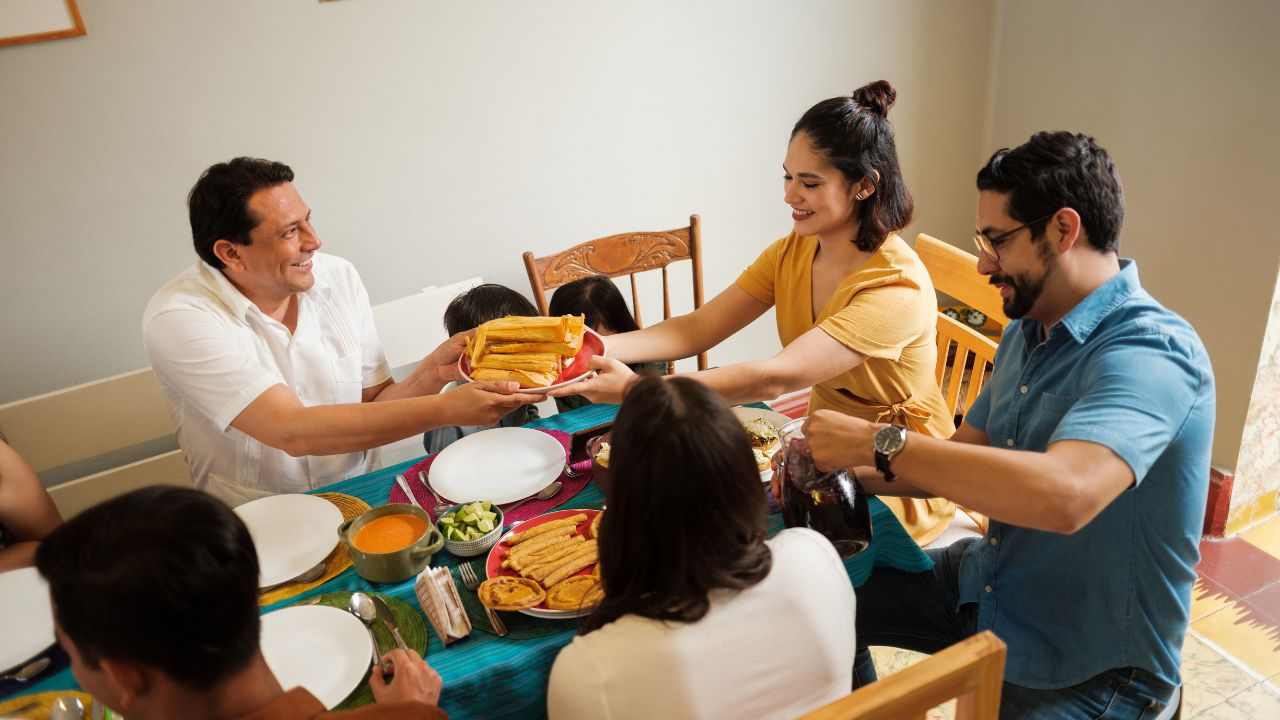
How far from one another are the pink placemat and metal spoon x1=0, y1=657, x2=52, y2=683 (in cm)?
63

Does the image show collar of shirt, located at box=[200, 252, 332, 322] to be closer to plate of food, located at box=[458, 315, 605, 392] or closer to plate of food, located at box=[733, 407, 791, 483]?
plate of food, located at box=[458, 315, 605, 392]

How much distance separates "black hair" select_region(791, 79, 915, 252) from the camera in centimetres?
195

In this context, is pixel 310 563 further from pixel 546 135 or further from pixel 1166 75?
pixel 1166 75

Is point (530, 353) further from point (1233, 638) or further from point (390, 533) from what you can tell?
point (1233, 638)

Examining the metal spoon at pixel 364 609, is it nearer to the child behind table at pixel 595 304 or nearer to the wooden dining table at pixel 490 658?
the wooden dining table at pixel 490 658

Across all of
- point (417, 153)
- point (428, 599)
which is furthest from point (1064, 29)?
point (428, 599)

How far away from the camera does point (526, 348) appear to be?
188 centimetres

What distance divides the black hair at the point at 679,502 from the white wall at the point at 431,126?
2042 millimetres

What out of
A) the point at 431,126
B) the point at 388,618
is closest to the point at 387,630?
the point at 388,618

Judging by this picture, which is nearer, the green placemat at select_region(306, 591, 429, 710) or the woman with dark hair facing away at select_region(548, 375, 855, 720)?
the woman with dark hair facing away at select_region(548, 375, 855, 720)

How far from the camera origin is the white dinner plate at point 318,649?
127cm

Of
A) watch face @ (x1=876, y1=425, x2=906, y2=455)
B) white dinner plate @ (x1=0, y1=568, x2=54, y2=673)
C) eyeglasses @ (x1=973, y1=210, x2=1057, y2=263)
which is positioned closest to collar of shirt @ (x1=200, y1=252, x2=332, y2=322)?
white dinner plate @ (x1=0, y1=568, x2=54, y2=673)

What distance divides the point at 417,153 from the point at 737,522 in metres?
2.18

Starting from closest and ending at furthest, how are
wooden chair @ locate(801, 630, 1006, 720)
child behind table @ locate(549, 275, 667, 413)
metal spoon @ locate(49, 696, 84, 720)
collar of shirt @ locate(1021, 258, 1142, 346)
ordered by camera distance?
wooden chair @ locate(801, 630, 1006, 720), metal spoon @ locate(49, 696, 84, 720), collar of shirt @ locate(1021, 258, 1142, 346), child behind table @ locate(549, 275, 667, 413)
